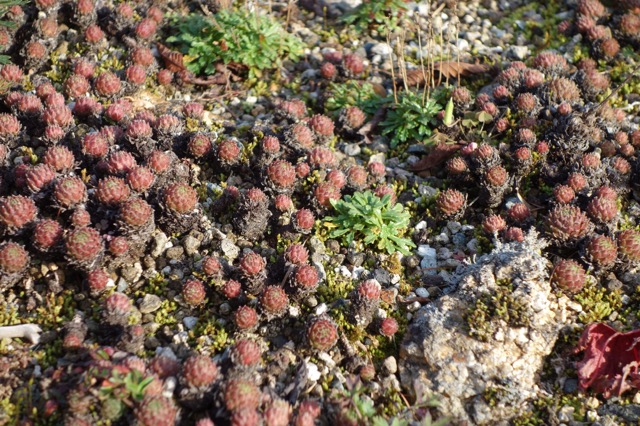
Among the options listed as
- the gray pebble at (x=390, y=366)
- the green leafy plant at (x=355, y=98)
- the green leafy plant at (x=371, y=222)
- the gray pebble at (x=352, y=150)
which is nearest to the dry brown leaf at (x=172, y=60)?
the green leafy plant at (x=355, y=98)

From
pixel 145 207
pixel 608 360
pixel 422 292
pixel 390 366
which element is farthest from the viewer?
pixel 422 292

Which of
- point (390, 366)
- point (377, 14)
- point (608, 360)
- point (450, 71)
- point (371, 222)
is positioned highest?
point (377, 14)

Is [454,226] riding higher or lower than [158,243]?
lower

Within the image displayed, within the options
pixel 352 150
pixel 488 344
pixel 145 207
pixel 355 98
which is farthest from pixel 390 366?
pixel 355 98

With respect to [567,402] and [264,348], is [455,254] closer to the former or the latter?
[567,402]

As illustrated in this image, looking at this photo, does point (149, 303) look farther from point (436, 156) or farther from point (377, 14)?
point (377, 14)

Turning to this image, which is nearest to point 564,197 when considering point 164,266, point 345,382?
point 345,382
